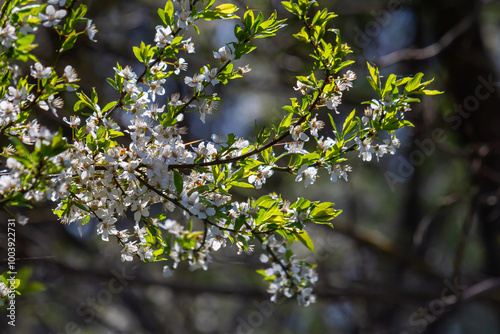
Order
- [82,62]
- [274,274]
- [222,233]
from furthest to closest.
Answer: [82,62], [274,274], [222,233]

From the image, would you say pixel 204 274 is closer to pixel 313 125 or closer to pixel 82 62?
pixel 82 62

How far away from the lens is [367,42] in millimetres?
3600

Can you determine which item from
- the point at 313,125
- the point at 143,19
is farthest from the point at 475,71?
the point at 313,125

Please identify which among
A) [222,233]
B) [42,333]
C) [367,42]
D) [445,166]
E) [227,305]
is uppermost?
[222,233]

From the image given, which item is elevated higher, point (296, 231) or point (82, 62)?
point (296, 231)

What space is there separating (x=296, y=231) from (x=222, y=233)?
21 cm

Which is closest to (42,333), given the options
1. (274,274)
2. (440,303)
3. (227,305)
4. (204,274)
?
(204,274)

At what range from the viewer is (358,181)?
6.01 metres

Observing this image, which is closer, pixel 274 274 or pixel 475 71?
pixel 274 274

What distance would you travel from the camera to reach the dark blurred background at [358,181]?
10.2 feet

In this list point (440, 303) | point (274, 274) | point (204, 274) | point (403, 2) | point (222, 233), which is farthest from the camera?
point (204, 274)

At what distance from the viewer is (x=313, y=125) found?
1.08 metres

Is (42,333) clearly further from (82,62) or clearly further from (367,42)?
(367,42)

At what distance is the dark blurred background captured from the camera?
3.10 m
